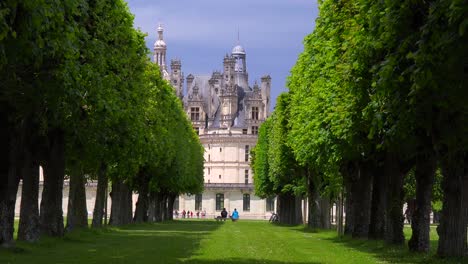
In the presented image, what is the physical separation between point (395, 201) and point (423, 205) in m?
4.20

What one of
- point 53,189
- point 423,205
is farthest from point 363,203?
point 53,189

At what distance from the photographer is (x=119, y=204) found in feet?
204

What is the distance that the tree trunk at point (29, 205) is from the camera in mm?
34250

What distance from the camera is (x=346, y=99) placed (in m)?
34.9

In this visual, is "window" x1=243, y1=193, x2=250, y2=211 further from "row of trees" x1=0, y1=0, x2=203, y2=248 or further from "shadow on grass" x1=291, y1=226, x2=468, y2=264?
"shadow on grass" x1=291, y1=226, x2=468, y2=264

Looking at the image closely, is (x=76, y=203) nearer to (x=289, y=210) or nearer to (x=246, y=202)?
(x=289, y=210)

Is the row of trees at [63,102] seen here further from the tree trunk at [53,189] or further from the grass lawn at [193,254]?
the grass lawn at [193,254]

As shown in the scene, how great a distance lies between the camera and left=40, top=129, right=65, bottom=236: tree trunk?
3753 centimetres

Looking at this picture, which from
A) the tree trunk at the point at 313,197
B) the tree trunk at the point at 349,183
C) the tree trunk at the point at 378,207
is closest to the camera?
the tree trunk at the point at 378,207

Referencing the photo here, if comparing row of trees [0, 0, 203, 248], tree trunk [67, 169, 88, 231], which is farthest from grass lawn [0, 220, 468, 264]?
tree trunk [67, 169, 88, 231]

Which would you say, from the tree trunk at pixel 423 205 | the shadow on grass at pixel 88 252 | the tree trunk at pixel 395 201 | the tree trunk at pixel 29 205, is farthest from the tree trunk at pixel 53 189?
the tree trunk at pixel 423 205

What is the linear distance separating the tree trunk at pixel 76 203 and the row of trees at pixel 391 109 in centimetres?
1098

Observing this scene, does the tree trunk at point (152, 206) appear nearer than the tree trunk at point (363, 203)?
No

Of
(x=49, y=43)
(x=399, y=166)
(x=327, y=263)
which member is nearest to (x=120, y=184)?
(x=399, y=166)
